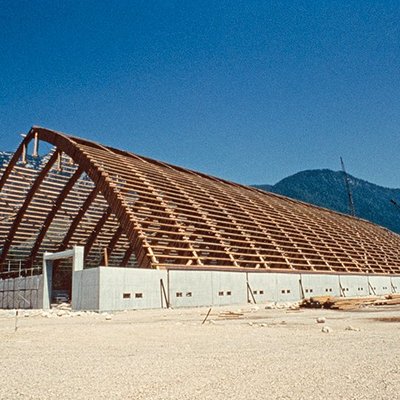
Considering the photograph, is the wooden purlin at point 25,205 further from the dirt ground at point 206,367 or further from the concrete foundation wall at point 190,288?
the dirt ground at point 206,367

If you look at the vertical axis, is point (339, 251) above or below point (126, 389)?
above

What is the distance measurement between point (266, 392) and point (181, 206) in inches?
1096

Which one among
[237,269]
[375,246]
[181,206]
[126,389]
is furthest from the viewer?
[375,246]

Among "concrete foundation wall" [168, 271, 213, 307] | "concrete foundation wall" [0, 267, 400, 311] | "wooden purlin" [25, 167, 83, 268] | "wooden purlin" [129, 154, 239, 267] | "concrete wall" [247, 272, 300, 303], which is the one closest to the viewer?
"concrete foundation wall" [0, 267, 400, 311]

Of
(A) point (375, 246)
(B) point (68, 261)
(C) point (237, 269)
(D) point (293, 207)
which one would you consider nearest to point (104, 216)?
(B) point (68, 261)

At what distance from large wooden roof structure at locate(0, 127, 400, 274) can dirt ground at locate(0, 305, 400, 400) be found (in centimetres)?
1577

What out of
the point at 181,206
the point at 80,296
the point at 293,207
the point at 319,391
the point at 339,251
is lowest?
the point at 319,391

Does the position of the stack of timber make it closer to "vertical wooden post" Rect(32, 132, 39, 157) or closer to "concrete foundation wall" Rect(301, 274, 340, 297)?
"concrete foundation wall" Rect(301, 274, 340, 297)

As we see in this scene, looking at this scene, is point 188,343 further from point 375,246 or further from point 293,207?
point 375,246

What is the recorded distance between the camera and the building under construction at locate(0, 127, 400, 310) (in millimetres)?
24703

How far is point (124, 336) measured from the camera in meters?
10.5

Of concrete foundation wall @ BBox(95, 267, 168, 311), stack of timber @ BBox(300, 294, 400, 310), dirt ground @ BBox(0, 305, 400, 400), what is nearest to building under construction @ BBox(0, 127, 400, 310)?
concrete foundation wall @ BBox(95, 267, 168, 311)

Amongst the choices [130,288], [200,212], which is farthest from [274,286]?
[130,288]

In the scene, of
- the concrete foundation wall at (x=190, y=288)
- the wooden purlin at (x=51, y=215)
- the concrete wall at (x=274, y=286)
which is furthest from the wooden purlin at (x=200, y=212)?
the wooden purlin at (x=51, y=215)
